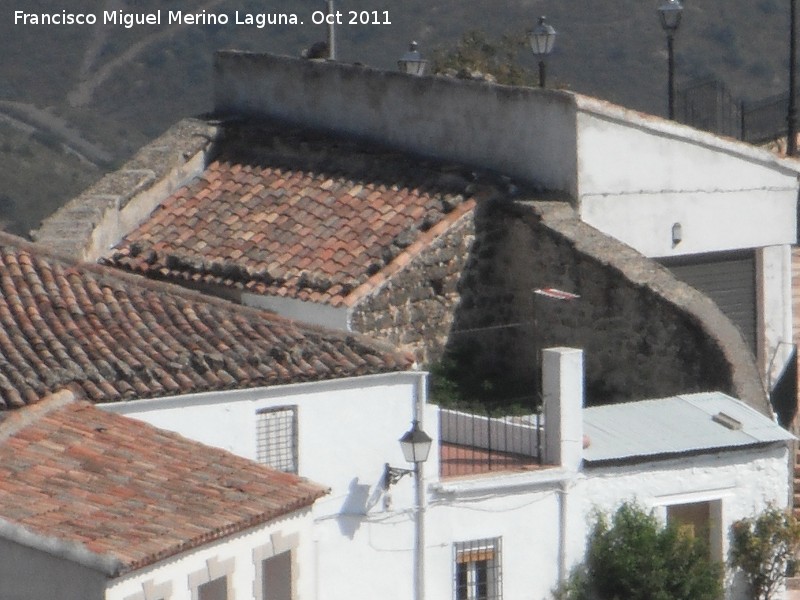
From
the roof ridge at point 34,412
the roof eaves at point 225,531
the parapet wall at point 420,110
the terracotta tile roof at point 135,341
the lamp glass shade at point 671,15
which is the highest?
the lamp glass shade at point 671,15

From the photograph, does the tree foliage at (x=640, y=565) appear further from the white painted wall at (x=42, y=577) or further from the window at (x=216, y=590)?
the white painted wall at (x=42, y=577)

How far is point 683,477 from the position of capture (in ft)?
67.6

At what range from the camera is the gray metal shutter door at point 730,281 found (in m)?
25.1

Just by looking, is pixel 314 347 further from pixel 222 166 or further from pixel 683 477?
pixel 222 166

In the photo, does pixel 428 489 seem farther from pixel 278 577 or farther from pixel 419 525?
pixel 278 577

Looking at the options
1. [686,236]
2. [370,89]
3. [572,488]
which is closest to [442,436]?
[572,488]

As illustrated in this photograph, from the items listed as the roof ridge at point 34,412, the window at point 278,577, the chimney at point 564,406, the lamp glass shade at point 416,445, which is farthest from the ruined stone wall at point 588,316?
the roof ridge at point 34,412

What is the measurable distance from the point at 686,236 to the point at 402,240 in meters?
3.68

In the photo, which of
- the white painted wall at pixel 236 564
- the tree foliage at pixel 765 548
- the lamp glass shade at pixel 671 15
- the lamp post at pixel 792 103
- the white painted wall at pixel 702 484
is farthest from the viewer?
the lamp post at pixel 792 103

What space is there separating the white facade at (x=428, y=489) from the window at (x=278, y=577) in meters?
1.00

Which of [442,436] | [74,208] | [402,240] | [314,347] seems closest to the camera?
[314,347]

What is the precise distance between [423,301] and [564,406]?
367cm

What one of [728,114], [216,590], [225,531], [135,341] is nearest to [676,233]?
[135,341]

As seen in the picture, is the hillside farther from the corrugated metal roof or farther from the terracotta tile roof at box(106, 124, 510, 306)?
the corrugated metal roof
